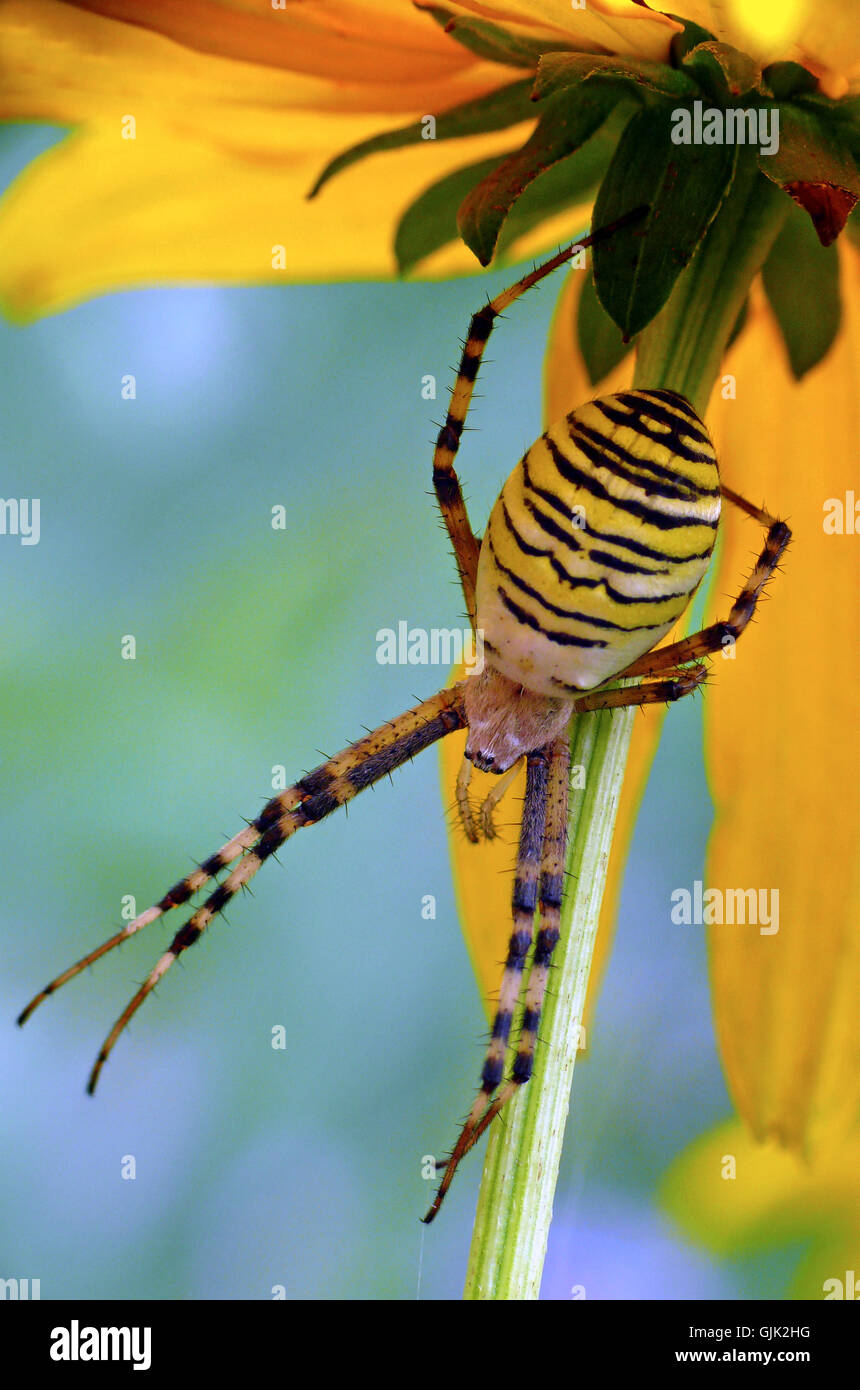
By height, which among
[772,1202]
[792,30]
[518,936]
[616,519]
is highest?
[792,30]

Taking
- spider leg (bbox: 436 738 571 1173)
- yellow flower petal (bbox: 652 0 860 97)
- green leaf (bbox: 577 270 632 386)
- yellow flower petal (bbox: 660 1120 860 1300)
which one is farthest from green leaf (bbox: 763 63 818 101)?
yellow flower petal (bbox: 660 1120 860 1300)

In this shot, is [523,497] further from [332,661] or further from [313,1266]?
[313,1266]

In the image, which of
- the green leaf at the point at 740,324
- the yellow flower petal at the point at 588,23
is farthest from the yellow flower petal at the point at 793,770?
the yellow flower petal at the point at 588,23

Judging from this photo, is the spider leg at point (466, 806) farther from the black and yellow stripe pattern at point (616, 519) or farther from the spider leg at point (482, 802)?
the black and yellow stripe pattern at point (616, 519)

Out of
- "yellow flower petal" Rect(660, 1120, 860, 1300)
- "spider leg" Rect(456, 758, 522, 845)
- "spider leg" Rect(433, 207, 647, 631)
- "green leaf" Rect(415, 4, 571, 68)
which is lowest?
"yellow flower petal" Rect(660, 1120, 860, 1300)

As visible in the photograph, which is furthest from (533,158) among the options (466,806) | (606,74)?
(466,806)

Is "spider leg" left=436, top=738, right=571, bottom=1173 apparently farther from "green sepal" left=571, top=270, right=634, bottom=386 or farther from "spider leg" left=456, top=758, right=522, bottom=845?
"green sepal" left=571, top=270, right=634, bottom=386

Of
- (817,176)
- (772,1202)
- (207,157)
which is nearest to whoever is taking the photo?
(817,176)

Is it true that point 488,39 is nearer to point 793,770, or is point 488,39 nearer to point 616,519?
point 616,519
